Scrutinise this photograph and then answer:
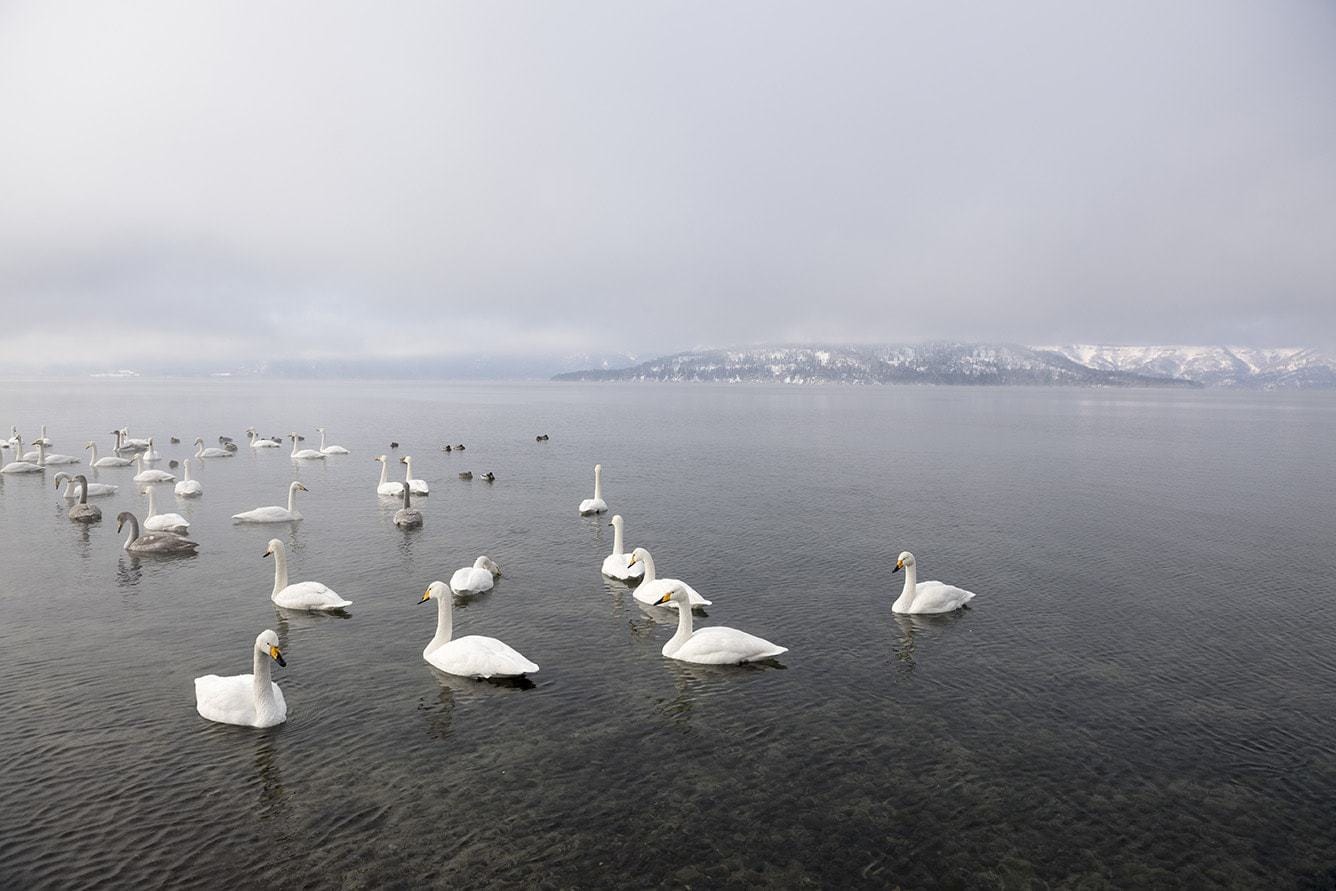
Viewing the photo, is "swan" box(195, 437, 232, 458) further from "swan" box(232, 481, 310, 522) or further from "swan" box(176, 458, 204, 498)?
"swan" box(232, 481, 310, 522)

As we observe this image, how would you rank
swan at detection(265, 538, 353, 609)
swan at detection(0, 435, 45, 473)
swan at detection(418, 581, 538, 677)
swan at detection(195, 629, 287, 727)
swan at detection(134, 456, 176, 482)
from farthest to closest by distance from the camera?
swan at detection(0, 435, 45, 473) → swan at detection(134, 456, 176, 482) → swan at detection(265, 538, 353, 609) → swan at detection(418, 581, 538, 677) → swan at detection(195, 629, 287, 727)

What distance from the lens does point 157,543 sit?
89.9ft

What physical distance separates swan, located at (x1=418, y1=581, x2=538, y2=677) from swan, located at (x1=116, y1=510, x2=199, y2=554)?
50.5ft

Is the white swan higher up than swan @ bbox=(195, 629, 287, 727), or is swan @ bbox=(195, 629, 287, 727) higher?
the white swan

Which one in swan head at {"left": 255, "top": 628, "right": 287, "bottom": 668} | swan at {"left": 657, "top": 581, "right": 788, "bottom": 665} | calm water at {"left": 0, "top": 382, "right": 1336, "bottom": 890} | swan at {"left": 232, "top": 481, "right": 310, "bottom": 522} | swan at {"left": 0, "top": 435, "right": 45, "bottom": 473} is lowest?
calm water at {"left": 0, "top": 382, "right": 1336, "bottom": 890}

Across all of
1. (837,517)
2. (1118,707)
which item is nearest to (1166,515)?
(837,517)

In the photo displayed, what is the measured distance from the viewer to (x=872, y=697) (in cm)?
1689

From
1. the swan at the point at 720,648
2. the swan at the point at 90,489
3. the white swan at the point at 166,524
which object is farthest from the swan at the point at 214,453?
the swan at the point at 720,648

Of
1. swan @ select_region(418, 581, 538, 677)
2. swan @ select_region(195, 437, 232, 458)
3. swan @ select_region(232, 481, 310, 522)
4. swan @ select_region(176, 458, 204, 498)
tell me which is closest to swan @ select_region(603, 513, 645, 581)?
swan @ select_region(418, 581, 538, 677)

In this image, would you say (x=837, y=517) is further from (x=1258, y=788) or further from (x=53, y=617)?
(x=53, y=617)

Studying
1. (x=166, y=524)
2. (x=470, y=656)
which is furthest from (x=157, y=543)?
(x=470, y=656)

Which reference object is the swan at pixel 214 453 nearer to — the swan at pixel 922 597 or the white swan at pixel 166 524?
the white swan at pixel 166 524

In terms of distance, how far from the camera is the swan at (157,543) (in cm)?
2727

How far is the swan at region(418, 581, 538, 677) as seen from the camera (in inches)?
669
